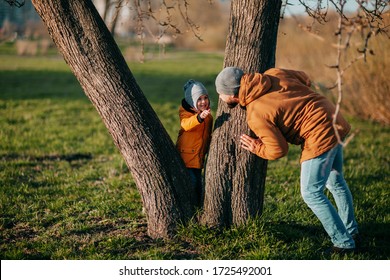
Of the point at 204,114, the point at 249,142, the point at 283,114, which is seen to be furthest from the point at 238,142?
the point at 283,114

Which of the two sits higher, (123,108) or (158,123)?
(123,108)

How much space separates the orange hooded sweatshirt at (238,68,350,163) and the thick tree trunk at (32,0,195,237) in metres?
0.91

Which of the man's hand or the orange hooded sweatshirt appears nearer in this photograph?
the orange hooded sweatshirt

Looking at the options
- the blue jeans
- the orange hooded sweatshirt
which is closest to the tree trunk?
the orange hooded sweatshirt

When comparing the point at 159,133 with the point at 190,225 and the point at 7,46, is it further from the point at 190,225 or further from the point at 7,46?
the point at 7,46

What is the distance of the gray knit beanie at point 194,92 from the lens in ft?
13.1

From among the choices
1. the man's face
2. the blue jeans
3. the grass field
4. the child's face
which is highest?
the man's face

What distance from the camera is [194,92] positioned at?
13.1 feet

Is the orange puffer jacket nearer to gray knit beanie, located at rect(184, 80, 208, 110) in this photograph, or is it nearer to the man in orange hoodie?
gray knit beanie, located at rect(184, 80, 208, 110)

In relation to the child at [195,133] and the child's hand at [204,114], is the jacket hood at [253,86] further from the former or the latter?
the child at [195,133]

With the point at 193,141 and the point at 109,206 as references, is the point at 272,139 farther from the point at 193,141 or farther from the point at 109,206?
the point at 109,206

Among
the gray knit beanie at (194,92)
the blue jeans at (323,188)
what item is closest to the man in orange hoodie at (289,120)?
the blue jeans at (323,188)

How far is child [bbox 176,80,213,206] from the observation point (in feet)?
13.2

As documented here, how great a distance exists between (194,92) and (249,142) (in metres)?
0.85
